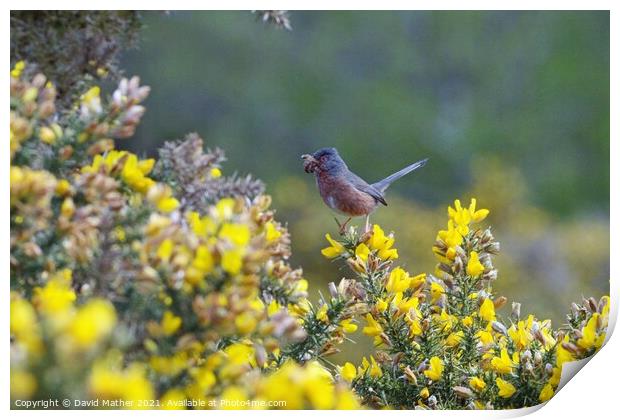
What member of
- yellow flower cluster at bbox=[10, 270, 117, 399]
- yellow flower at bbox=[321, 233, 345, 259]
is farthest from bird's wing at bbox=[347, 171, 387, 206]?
yellow flower cluster at bbox=[10, 270, 117, 399]

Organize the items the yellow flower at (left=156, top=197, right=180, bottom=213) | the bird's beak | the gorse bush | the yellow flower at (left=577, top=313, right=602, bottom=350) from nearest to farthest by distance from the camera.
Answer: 1. the gorse bush
2. the yellow flower at (left=156, top=197, right=180, bottom=213)
3. the yellow flower at (left=577, top=313, right=602, bottom=350)
4. the bird's beak

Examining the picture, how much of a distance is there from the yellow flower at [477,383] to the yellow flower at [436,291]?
0.78 ft

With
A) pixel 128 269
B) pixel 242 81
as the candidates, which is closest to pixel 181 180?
pixel 128 269

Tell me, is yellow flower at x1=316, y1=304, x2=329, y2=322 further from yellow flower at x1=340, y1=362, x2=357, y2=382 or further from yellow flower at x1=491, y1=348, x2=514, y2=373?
yellow flower at x1=491, y1=348, x2=514, y2=373

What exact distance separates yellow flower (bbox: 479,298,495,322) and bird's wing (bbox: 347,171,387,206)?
0.81 m

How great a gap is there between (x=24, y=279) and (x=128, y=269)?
0.87 feet

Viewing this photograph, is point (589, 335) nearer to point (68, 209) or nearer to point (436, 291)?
point (436, 291)

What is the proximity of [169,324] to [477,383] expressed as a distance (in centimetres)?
77

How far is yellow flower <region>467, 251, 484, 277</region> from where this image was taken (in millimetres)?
1854

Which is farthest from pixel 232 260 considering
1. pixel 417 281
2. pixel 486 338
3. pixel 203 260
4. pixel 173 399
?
pixel 486 338

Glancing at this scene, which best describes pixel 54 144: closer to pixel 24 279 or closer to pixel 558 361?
pixel 24 279

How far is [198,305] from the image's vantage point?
1.32m
